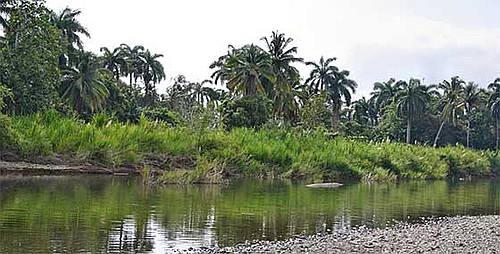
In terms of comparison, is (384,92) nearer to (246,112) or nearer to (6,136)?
(246,112)

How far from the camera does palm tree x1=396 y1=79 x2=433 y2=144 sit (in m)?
108

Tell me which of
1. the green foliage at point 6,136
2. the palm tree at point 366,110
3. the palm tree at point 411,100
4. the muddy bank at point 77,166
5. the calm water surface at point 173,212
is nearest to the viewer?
the calm water surface at point 173,212

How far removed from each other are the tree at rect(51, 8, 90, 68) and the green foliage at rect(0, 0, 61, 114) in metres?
15.9

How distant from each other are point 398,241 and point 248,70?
51184 millimetres

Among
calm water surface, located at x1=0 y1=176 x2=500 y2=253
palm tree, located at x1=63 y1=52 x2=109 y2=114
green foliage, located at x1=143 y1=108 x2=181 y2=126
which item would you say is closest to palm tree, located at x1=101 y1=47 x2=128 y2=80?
green foliage, located at x1=143 y1=108 x2=181 y2=126

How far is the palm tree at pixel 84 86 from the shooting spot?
6475cm

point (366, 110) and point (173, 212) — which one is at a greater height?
point (366, 110)

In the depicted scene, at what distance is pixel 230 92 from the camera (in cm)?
7575

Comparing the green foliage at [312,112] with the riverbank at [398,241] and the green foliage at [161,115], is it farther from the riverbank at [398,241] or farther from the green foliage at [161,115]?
the riverbank at [398,241]

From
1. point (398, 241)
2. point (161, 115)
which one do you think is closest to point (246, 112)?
point (161, 115)

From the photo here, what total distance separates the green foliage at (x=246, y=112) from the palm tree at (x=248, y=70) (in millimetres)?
2068

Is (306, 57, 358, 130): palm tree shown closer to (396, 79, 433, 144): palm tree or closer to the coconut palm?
(396, 79, 433, 144): palm tree

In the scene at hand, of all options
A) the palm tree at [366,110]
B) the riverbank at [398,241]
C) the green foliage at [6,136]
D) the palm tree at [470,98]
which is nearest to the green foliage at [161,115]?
the green foliage at [6,136]

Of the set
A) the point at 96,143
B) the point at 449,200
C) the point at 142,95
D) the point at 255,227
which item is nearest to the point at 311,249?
the point at 255,227
